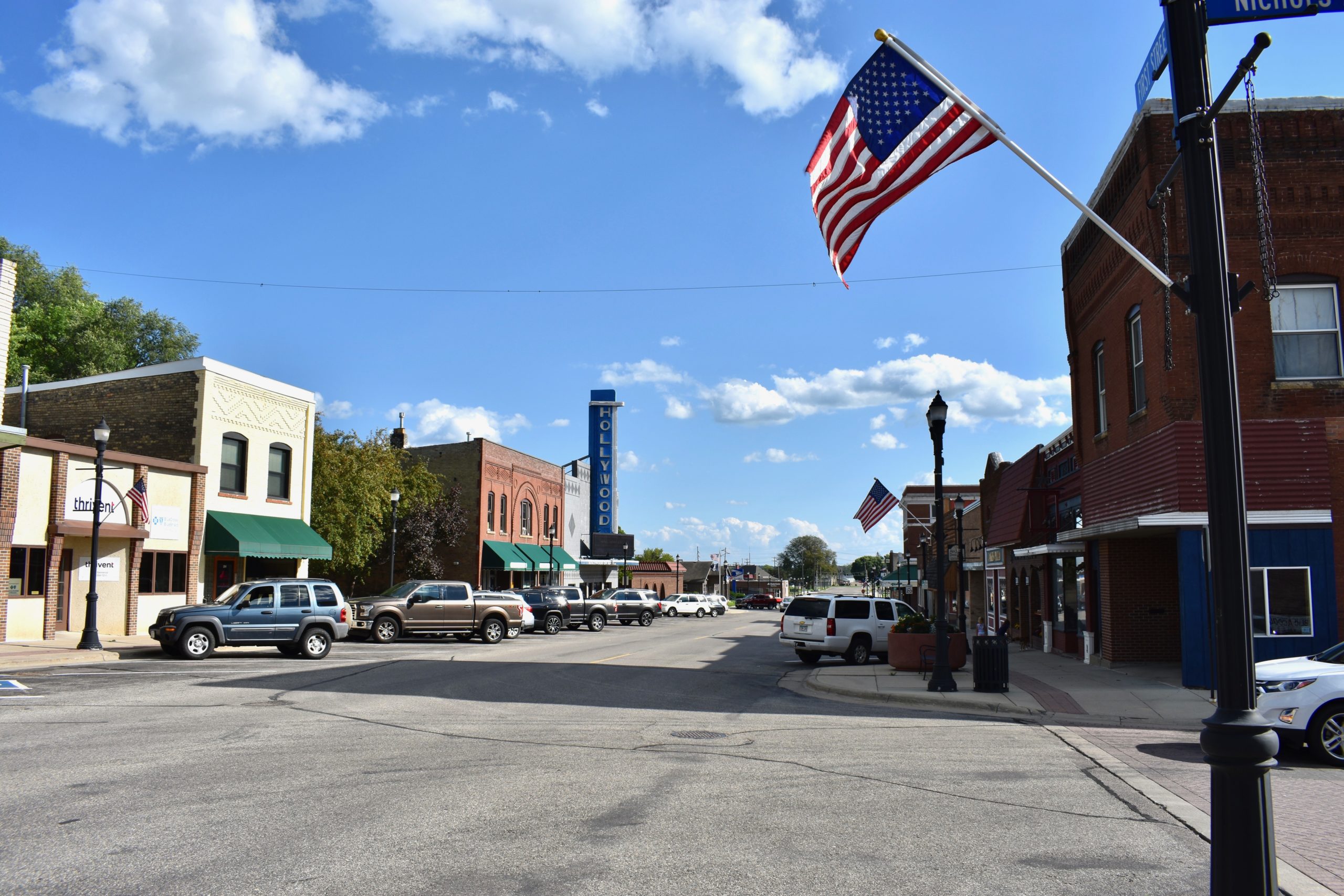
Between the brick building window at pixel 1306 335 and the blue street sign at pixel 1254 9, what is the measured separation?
47.7 ft

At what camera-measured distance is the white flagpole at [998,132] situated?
298 inches

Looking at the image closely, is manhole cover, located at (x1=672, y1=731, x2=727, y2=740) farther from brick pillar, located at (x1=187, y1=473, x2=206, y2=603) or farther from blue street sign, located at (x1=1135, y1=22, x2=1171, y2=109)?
brick pillar, located at (x1=187, y1=473, x2=206, y2=603)

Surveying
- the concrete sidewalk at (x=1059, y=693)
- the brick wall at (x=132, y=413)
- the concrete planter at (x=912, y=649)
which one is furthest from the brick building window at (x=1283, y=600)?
the brick wall at (x=132, y=413)

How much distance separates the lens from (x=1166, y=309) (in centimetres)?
1820

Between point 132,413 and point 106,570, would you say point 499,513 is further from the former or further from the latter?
point 106,570

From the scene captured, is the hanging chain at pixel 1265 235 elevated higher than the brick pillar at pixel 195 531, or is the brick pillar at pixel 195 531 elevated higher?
the hanging chain at pixel 1265 235

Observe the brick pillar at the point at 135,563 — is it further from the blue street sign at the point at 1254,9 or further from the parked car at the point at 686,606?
the parked car at the point at 686,606

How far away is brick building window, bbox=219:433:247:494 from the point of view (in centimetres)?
3039

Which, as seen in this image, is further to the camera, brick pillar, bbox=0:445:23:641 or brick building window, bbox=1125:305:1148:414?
brick pillar, bbox=0:445:23:641

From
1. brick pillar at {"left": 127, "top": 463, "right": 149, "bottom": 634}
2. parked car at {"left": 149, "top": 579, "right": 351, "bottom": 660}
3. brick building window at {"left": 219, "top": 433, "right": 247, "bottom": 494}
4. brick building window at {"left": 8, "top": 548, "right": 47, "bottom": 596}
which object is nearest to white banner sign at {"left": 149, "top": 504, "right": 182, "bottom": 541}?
brick pillar at {"left": 127, "top": 463, "right": 149, "bottom": 634}

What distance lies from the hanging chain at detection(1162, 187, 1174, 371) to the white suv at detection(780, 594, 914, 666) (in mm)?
9327

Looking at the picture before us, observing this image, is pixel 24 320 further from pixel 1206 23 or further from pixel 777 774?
pixel 1206 23

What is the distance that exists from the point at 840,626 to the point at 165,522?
61.4 feet

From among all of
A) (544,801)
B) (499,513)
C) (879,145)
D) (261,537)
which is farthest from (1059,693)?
(499,513)
